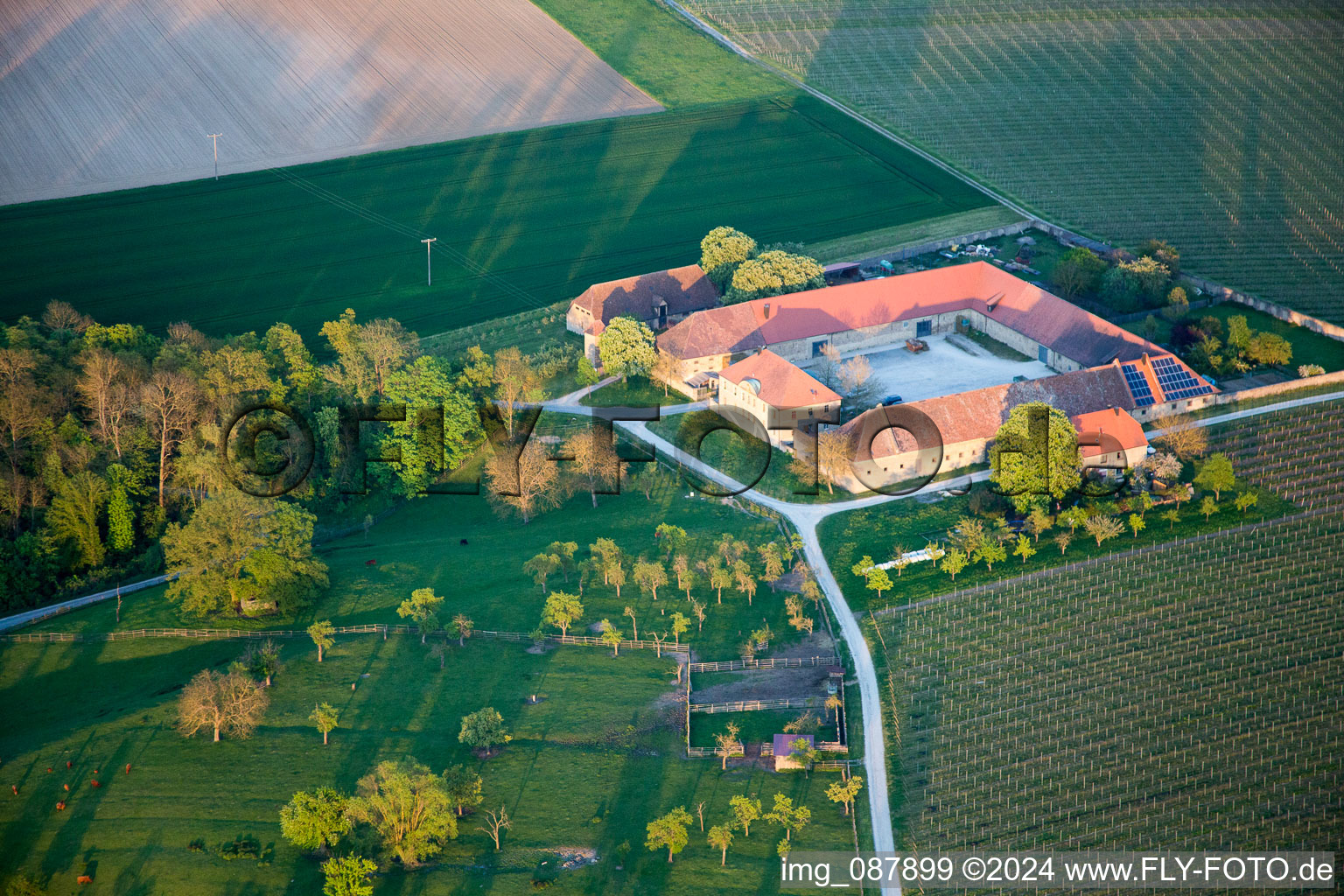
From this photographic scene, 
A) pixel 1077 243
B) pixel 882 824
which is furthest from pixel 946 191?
pixel 882 824

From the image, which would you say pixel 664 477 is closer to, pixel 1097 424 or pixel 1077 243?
pixel 1097 424

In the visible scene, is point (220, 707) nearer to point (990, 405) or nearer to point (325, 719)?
point (325, 719)

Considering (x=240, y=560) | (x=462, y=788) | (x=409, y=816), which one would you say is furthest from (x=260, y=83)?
(x=409, y=816)

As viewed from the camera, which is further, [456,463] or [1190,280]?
[1190,280]

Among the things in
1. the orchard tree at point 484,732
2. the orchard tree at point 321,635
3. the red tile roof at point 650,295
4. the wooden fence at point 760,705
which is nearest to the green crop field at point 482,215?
the red tile roof at point 650,295

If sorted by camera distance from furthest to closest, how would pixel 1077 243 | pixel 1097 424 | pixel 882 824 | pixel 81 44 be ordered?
pixel 81 44 < pixel 1077 243 < pixel 1097 424 < pixel 882 824

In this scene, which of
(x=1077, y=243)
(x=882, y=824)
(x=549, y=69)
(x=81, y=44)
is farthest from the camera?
(x=549, y=69)

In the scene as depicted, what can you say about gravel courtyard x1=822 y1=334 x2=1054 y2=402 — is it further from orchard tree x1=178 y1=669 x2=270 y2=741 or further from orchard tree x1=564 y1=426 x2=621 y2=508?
orchard tree x1=178 y1=669 x2=270 y2=741

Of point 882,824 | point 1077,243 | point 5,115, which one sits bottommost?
point 882,824
